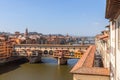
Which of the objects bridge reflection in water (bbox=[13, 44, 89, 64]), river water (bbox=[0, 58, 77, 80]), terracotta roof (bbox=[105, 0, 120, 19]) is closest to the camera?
terracotta roof (bbox=[105, 0, 120, 19])

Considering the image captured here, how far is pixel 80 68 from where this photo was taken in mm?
11727

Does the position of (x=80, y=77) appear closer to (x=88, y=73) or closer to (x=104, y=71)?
(x=88, y=73)

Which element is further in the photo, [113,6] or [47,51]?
[47,51]

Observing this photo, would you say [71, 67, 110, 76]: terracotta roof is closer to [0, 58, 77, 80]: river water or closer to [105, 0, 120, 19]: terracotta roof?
[105, 0, 120, 19]: terracotta roof

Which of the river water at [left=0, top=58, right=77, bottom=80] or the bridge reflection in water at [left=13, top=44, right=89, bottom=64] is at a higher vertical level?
the bridge reflection in water at [left=13, top=44, right=89, bottom=64]

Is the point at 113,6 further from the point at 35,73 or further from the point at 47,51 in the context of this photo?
the point at 47,51

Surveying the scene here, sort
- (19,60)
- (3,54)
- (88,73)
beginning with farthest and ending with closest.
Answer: (19,60) < (3,54) < (88,73)

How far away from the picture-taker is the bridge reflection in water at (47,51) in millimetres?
37844

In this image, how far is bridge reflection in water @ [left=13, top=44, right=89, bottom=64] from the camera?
37844mm

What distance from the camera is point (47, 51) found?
44969 mm

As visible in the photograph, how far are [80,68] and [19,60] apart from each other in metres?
30.7

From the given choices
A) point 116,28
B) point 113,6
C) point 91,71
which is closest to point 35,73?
point 91,71

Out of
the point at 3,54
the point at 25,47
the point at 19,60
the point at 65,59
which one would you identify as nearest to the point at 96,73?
the point at 65,59

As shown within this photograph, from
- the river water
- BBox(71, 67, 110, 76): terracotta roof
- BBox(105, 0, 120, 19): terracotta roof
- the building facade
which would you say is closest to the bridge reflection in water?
the river water
